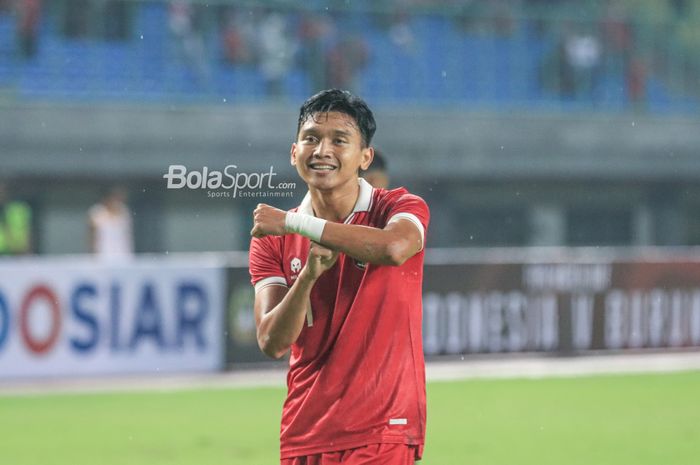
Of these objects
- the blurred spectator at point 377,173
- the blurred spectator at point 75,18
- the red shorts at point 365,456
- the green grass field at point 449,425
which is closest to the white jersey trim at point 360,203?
the red shorts at point 365,456

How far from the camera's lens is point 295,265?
3.50m

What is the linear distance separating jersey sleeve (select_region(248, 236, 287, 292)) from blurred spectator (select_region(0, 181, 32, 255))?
14802 mm

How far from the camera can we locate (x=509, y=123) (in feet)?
68.0

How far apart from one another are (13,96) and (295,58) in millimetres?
4448

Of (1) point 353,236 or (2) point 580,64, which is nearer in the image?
(1) point 353,236

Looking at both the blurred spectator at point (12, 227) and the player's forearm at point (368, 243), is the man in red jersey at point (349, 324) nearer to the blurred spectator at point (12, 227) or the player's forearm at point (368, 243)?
the player's forearm at point (368, 243)

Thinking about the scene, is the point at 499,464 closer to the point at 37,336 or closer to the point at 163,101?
the point at 37,336

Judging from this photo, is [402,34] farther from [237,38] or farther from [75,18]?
[75,18]

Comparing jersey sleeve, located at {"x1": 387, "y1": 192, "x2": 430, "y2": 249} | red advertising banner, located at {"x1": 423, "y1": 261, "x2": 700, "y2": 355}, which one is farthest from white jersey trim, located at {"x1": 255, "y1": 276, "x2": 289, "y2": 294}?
red advertising banner, located at {"x1": 423, "y1": 261, "x2": 700, "y2": 355}

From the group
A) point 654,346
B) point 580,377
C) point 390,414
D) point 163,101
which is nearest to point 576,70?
point 163,101

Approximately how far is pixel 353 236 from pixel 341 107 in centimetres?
37

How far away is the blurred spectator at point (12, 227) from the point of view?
702 inches

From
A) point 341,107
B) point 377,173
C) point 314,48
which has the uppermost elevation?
point 314,48

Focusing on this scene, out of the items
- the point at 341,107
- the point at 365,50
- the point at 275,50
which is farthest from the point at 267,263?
the point at 365,50
